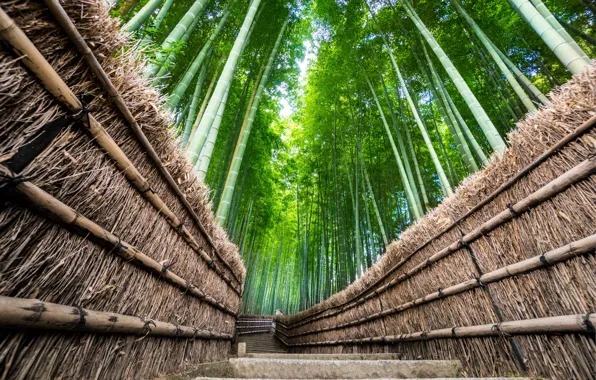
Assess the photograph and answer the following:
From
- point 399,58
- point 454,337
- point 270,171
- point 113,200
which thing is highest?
point 399,58

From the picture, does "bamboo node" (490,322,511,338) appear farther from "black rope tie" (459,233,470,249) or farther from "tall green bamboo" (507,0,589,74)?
"tall green bamboo" (507,0,589,74)

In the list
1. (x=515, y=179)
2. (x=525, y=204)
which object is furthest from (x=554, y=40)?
(x=525, y=204)

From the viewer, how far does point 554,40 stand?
191cm

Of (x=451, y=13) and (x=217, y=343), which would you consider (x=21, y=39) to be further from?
(x=451, y=13)

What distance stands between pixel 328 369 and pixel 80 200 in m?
1.63

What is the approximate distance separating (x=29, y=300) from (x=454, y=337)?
103 inches

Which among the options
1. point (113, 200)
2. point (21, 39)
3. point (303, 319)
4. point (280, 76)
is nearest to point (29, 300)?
point (113, 200)

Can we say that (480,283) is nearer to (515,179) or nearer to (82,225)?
(515,179)

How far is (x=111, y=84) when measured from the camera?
1123 millimetres

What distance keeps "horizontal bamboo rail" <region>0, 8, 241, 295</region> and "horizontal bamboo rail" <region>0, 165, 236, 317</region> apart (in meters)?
0.30

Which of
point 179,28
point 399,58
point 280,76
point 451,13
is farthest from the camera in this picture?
point 280,76

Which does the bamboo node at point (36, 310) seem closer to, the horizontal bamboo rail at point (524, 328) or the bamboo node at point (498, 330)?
the horizontal bamboo rail at point (524, 328)

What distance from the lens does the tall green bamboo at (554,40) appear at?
180 centimetres

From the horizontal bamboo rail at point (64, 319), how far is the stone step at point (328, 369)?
2.12 feet
